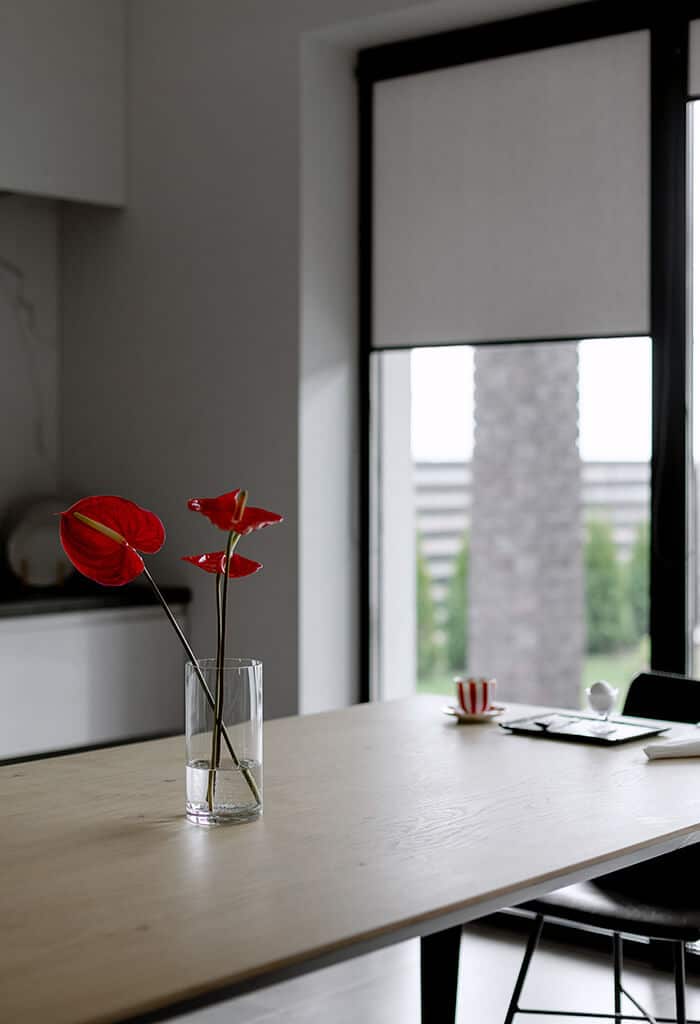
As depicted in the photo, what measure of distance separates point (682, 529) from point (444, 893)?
6.72ft

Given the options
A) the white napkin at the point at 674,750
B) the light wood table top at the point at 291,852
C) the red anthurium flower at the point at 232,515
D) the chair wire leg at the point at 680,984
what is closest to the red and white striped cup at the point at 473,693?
the light wood table top at the point at 291,852

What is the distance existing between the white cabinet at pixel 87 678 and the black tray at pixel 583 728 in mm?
1694

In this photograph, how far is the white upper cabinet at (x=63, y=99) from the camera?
414 centimetres

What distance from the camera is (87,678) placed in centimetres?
411

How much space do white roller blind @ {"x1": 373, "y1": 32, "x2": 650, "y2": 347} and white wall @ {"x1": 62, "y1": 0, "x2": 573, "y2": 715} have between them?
16 cm

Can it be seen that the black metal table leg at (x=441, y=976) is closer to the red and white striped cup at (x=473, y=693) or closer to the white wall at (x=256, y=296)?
the red and white striped cup at (x=473, y=693)

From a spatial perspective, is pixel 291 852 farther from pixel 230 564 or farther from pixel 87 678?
pixel 87 678

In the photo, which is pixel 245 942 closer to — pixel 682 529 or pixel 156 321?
pixel 682 529

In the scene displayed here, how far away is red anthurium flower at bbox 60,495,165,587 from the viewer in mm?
1972

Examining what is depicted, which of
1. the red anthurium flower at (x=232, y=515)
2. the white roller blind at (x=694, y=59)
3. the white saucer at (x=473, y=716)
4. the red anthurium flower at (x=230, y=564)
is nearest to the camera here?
the red anthurium flower at (x=232, y=515)

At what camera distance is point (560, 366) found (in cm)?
927

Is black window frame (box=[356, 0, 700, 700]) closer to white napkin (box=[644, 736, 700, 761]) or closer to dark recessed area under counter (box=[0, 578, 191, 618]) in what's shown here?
white napkin (box=[644, 736, 700, 761])

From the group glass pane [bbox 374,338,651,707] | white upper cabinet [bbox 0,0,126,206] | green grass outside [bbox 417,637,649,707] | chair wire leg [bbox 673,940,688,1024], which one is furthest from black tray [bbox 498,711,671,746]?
green grass outside [bbox 417,637,649,707]

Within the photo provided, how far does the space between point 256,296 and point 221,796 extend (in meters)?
2.36
